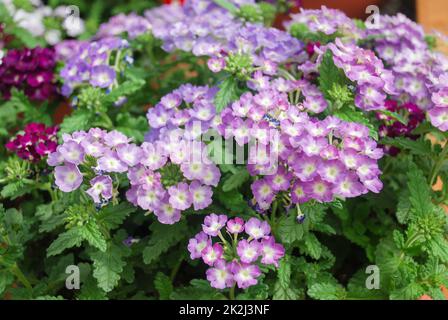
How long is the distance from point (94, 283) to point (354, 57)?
1.11 meters

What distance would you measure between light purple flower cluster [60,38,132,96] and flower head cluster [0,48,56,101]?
165 millimetres

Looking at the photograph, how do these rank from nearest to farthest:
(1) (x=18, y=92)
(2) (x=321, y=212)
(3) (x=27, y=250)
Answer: (2) (x=321, y=212) → (3) (x=27, y=250) → (1) (x=18, y=92)

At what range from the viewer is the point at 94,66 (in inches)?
87.2

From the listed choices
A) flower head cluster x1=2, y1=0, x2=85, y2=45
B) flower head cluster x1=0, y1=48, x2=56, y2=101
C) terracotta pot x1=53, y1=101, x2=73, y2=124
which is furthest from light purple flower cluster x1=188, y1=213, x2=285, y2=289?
flower head cluster x1=2, y1=0, x2=85, y2=45

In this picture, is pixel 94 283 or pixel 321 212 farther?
pixel 94 283

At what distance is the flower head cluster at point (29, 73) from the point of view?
2.43 metres

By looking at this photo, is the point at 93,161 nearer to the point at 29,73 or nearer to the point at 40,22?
the point at 29,73

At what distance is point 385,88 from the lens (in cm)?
186

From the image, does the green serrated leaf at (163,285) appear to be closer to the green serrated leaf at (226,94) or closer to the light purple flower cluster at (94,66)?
the green serrated leaf at (226,94)

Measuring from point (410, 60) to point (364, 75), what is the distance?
1.68 ft

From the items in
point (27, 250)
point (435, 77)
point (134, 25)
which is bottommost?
point (27, 250)

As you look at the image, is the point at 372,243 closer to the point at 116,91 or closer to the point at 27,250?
the point at 116,91

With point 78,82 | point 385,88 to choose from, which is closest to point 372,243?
point 385,88

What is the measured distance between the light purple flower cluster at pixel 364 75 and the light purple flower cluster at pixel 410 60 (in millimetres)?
Answer: 157
